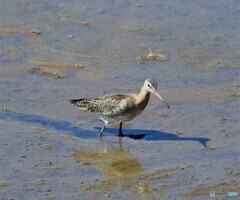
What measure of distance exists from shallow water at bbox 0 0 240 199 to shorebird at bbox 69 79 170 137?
10.2 inches

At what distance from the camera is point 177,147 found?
11.6 m

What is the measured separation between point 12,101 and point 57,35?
10.8 ft

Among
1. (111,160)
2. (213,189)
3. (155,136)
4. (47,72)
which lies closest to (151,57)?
(47,72)

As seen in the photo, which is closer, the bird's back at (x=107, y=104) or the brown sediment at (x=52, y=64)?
the bird's back at (x=107, y=104)

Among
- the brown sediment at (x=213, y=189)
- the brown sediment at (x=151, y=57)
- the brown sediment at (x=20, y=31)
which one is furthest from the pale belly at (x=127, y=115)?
the brown sediment at (x=20, y=31)

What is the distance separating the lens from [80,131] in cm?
1213

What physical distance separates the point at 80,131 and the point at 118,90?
5.74 feet

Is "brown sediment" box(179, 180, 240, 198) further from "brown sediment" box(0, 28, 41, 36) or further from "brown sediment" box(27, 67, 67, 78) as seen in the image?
"brown sediment" box(0, 28, 41, 36)

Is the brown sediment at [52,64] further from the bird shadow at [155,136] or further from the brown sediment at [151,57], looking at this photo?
the bird shadow at [155,136]

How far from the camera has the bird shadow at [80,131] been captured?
12.0 meters

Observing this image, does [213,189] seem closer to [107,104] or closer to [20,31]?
[107,104]

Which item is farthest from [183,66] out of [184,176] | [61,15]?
[184,176]

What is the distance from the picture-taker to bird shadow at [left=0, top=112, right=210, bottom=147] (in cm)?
1198

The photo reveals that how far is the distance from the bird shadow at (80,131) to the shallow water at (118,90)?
0.7 inches
